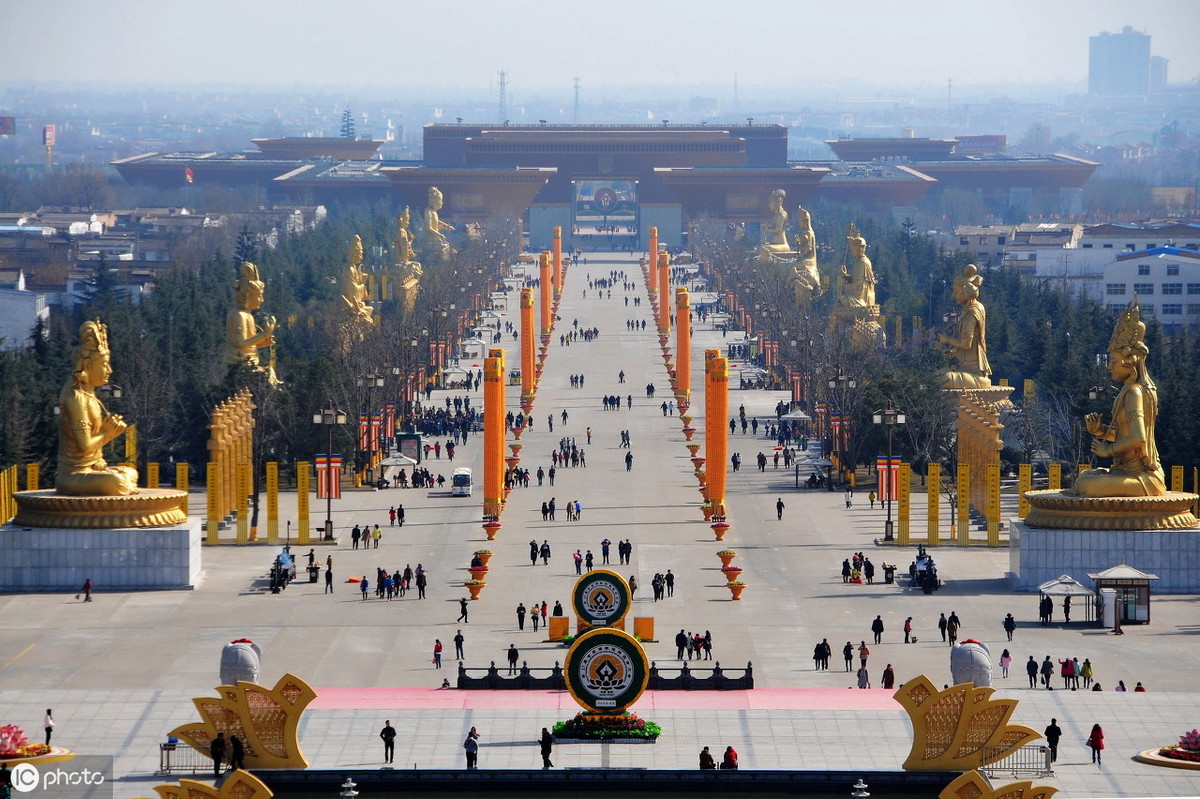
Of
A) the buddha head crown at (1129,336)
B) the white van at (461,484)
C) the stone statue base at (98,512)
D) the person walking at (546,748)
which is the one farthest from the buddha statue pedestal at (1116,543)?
the white van at (461,484)

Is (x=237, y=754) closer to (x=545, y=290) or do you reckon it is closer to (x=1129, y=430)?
(x=1129, y=430)

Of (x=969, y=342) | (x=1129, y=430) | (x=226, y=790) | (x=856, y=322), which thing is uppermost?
(x=969, y=342)

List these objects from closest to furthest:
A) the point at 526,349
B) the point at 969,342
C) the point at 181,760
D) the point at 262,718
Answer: the point at 262,718, the point at 181,760, the point at 969,342, the point at 526,349

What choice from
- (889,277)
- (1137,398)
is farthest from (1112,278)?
(1137,398)

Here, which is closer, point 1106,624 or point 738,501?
point 1106,624

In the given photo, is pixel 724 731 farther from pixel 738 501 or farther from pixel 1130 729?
pixel 738 501

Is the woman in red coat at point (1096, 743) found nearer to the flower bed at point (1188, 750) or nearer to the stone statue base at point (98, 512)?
the flower bed at point (1188, 750)

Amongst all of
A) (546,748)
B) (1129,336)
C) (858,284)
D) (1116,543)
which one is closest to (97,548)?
(546,748)
